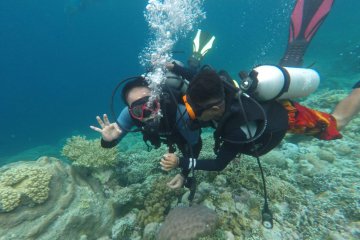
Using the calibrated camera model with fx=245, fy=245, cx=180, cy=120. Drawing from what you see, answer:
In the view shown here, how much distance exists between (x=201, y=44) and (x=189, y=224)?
4980 millimetres

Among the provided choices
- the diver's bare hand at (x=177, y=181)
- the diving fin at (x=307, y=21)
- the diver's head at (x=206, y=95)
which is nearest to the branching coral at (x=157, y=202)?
the diver's bare hand at (x=177, y=181)

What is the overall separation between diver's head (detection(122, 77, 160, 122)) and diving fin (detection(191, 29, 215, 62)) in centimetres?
300

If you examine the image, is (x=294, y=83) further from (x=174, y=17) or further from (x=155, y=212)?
(x=174, y=17)

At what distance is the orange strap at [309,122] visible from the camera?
4215 mm

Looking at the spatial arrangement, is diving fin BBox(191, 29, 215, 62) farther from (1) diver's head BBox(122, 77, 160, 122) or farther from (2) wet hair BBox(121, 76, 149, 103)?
(1) diver's head BBox(122, 77, 160, 122)

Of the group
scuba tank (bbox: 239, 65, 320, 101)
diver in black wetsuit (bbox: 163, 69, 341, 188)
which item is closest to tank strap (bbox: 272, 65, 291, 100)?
scuba tank (bbox: 239, 65, 320, 101)

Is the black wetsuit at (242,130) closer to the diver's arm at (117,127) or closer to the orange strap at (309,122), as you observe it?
the orange strap at (309,122)

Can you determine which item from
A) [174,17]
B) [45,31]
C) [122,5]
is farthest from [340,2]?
[45,31]

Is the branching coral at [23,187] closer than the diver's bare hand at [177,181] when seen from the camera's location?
No

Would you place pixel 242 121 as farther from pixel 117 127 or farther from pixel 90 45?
pixel 90 45

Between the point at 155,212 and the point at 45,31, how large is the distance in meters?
138

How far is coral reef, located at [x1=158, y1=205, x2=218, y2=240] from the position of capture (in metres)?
3.64

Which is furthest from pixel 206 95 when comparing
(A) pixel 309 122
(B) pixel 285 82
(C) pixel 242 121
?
(A) pixel 309 122

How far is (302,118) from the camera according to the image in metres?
4.29
